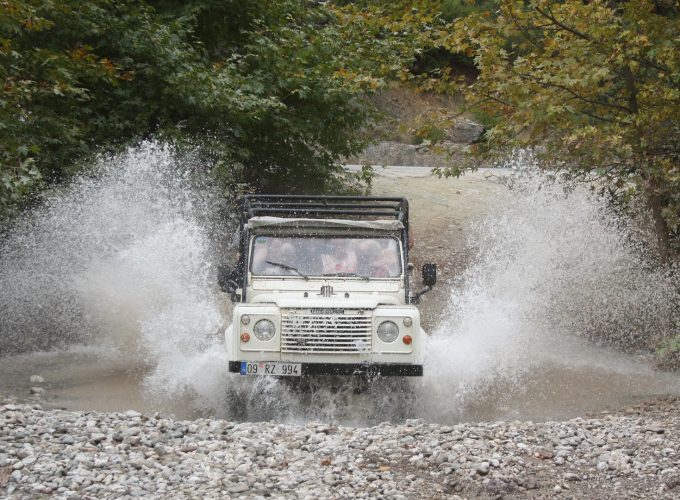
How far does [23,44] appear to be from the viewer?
14.9m

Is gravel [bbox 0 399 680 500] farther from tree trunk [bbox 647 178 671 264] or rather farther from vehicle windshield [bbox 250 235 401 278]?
tree trunk [bbox 647 178 671 264]

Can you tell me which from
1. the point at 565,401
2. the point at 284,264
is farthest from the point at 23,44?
the point at 565,401

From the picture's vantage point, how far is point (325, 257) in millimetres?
10312

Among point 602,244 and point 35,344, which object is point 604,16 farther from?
point 35,344

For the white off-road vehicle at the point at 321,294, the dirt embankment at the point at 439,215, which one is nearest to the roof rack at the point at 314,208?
the white off-road vehicle at the point at 321,294

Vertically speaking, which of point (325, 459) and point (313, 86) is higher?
point (313, 86)

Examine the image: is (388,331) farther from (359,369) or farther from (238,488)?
(238,488)

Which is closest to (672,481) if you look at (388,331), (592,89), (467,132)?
(388,331)

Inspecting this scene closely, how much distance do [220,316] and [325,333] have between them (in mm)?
5491

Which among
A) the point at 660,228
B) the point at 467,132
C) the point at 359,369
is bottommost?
the point at 359,369

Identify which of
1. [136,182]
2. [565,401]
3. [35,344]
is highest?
[136,182]

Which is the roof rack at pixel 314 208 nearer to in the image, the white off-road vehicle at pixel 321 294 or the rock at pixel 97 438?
the white off-road vehicle at pixel 321 294

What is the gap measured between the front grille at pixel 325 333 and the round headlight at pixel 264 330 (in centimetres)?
11

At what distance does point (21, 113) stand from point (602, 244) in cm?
983
